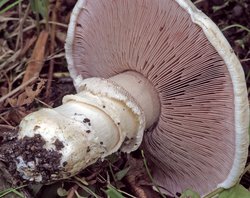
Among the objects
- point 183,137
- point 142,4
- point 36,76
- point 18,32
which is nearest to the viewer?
point 142,4

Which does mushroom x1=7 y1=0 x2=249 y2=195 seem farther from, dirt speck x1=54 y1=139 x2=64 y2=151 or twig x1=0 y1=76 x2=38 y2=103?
twig x1=0 y1=76 x2=38 y2=103

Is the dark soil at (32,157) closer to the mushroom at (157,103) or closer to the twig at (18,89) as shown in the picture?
the mushroom at (157,103)

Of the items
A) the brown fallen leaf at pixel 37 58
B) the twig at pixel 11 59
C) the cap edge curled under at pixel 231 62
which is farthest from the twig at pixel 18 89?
the cap edge curled under at pixel 231 62

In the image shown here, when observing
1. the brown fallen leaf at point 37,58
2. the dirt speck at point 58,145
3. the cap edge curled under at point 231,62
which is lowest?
the brown fallen leaf at point 37,58

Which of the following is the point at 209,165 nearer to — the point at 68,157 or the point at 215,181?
the point at 215,181

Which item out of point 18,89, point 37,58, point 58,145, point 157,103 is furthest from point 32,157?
point 37,58

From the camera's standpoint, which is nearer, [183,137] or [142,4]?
[142,4]

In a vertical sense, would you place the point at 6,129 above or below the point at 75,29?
below

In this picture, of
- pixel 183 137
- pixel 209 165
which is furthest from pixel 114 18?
pixel 209 165

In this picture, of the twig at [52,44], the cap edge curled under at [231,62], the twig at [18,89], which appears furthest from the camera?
the twig at [52,44]
